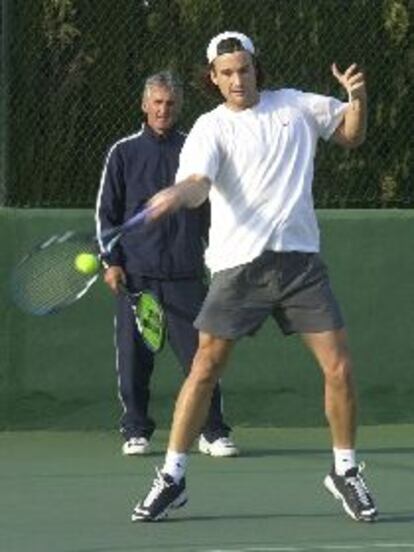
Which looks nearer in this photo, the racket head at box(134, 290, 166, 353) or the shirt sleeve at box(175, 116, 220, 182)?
the shirt sleeve at box(175, 116, 220, 182)

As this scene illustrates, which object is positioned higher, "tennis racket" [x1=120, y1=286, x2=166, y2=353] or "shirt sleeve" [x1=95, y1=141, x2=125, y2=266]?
"shirt sleeve" [x1=95, y1=141, x2=125, y2=266]

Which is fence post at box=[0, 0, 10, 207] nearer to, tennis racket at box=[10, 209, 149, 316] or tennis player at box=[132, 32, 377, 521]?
tennis racket at box=[10, 209, 149, 316]

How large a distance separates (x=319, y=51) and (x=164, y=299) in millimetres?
1789

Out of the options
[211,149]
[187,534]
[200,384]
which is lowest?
[187,534]

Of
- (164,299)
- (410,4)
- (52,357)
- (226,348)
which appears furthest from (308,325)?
(410,4)

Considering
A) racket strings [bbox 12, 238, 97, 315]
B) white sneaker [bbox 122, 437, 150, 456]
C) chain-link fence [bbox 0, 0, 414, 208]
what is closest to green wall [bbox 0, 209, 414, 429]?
chain-link fence [bbox 0, 0, 414, 208]

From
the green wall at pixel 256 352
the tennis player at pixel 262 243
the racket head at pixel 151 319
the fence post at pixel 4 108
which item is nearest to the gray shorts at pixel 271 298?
the tennis player at pixel 262 243

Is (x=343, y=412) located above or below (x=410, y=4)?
below

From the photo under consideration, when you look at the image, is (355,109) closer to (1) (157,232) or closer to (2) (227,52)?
(2) (227,52)

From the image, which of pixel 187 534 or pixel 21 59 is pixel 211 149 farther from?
pixel 21 59

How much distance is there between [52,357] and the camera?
31.5ft

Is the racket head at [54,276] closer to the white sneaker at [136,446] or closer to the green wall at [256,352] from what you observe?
the white sneaker at [136,446]

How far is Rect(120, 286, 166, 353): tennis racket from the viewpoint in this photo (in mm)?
8641

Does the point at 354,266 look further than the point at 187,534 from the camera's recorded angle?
Yes
